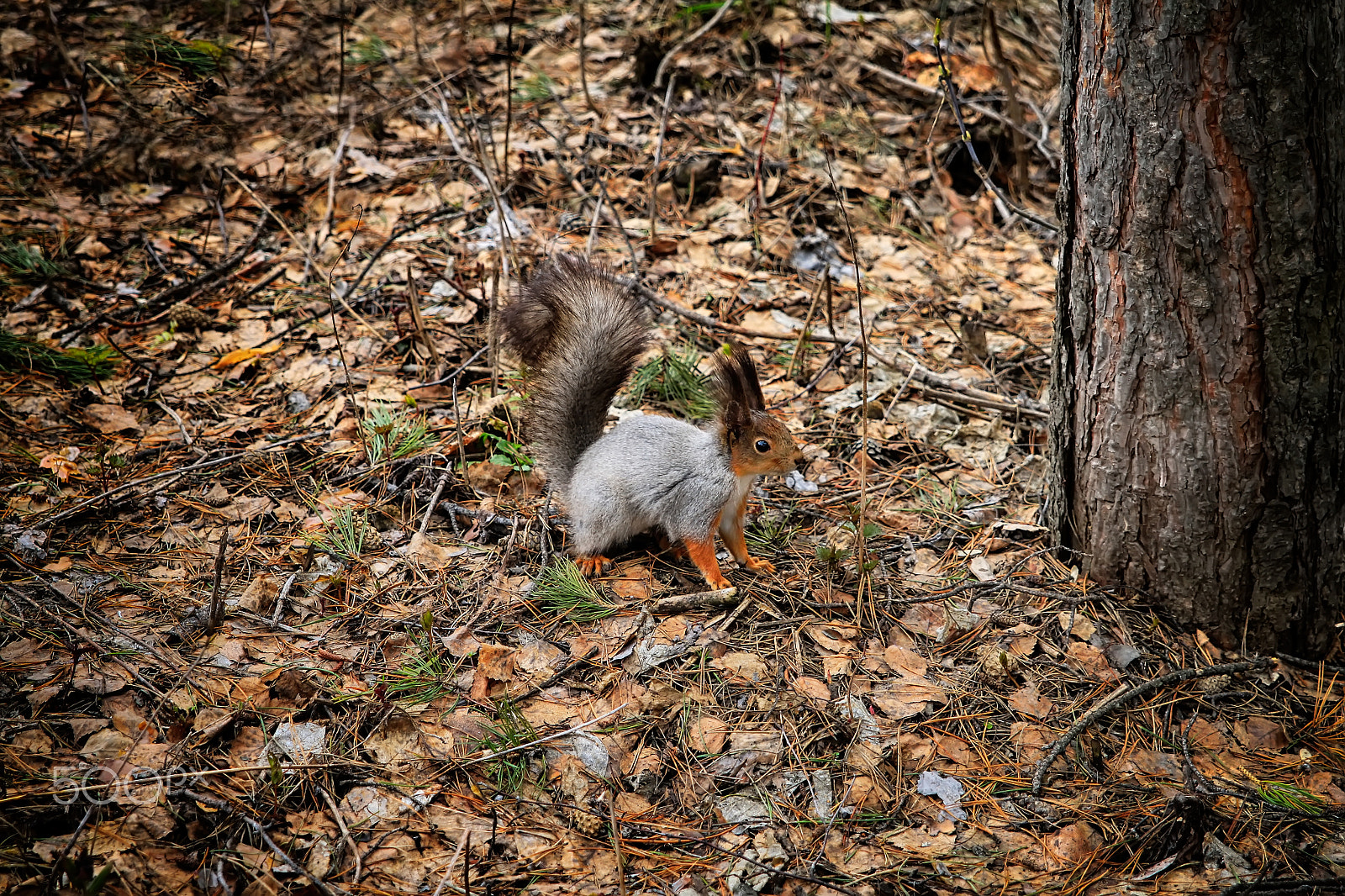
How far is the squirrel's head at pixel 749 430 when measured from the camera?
2.94 metres

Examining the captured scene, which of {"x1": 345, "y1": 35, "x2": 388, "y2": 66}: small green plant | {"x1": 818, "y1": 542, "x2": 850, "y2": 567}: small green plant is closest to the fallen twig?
{"x1": 818, "y1": 542, "x2": 850, "y2": 567}: small green plant

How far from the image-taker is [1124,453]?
9.27ft

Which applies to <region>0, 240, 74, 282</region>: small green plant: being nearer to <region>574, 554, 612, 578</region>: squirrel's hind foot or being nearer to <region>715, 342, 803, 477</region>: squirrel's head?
<region>574, 554, 612, 578</region>: squirrel's hind foot

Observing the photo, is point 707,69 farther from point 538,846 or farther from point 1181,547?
point 538,846

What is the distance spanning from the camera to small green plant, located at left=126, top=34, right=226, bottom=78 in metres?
3.99

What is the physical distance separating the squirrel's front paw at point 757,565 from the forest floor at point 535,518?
0.18ft

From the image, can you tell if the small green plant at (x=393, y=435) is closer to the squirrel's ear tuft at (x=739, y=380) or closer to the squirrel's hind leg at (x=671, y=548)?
the squirrel's hind leg at (x=671, y=548)

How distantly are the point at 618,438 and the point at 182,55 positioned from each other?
2716mm

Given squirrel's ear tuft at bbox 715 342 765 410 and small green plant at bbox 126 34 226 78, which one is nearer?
squirrel's ear tuft at bbox 715 342 765 410

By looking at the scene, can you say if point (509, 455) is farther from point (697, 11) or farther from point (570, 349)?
point (697, 11)

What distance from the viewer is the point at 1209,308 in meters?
2.55

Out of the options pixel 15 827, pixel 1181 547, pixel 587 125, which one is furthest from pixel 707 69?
pixel 15 827

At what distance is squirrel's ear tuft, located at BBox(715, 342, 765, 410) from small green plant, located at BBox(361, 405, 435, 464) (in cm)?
128

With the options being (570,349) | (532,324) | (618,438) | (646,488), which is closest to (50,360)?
(532,324)
